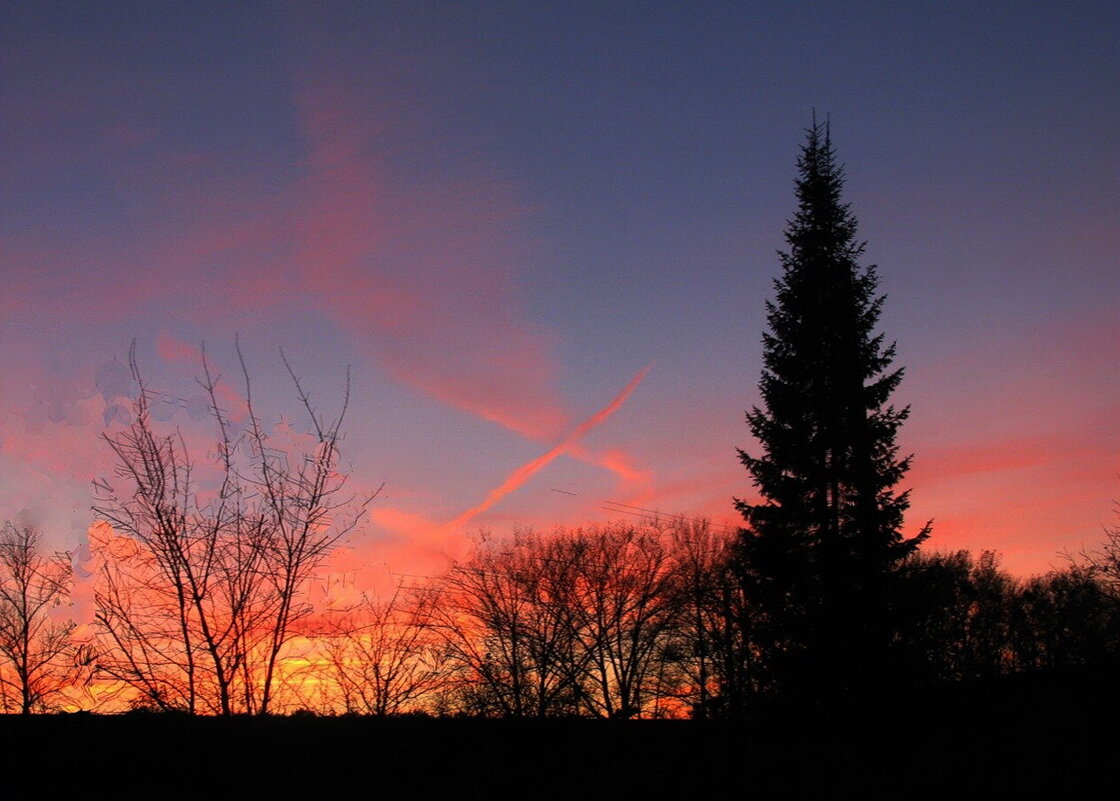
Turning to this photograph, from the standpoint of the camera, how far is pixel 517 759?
940 centimetres

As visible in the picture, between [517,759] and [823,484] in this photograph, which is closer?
[517,759]

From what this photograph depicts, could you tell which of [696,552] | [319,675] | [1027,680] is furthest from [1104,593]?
[319,675]

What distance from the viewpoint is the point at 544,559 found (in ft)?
191

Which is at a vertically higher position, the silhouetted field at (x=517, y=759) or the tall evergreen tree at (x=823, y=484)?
the tall evergreen tree at (x=823, y=484)

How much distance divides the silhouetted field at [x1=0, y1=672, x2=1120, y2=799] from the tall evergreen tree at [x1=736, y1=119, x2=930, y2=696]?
15.2 metres

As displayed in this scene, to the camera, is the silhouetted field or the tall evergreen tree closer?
the silhouetted field

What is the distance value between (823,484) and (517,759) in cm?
2018

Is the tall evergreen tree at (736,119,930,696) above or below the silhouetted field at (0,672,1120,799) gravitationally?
above

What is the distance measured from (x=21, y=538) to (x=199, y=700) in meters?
23.6

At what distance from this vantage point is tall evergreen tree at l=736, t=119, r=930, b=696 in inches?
1025

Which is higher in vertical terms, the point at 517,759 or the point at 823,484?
the point at 823,484

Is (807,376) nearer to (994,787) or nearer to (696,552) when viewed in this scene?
(994,787)

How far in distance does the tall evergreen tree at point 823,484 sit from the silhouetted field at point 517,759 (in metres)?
15.2

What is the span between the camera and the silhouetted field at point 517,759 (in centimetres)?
862
